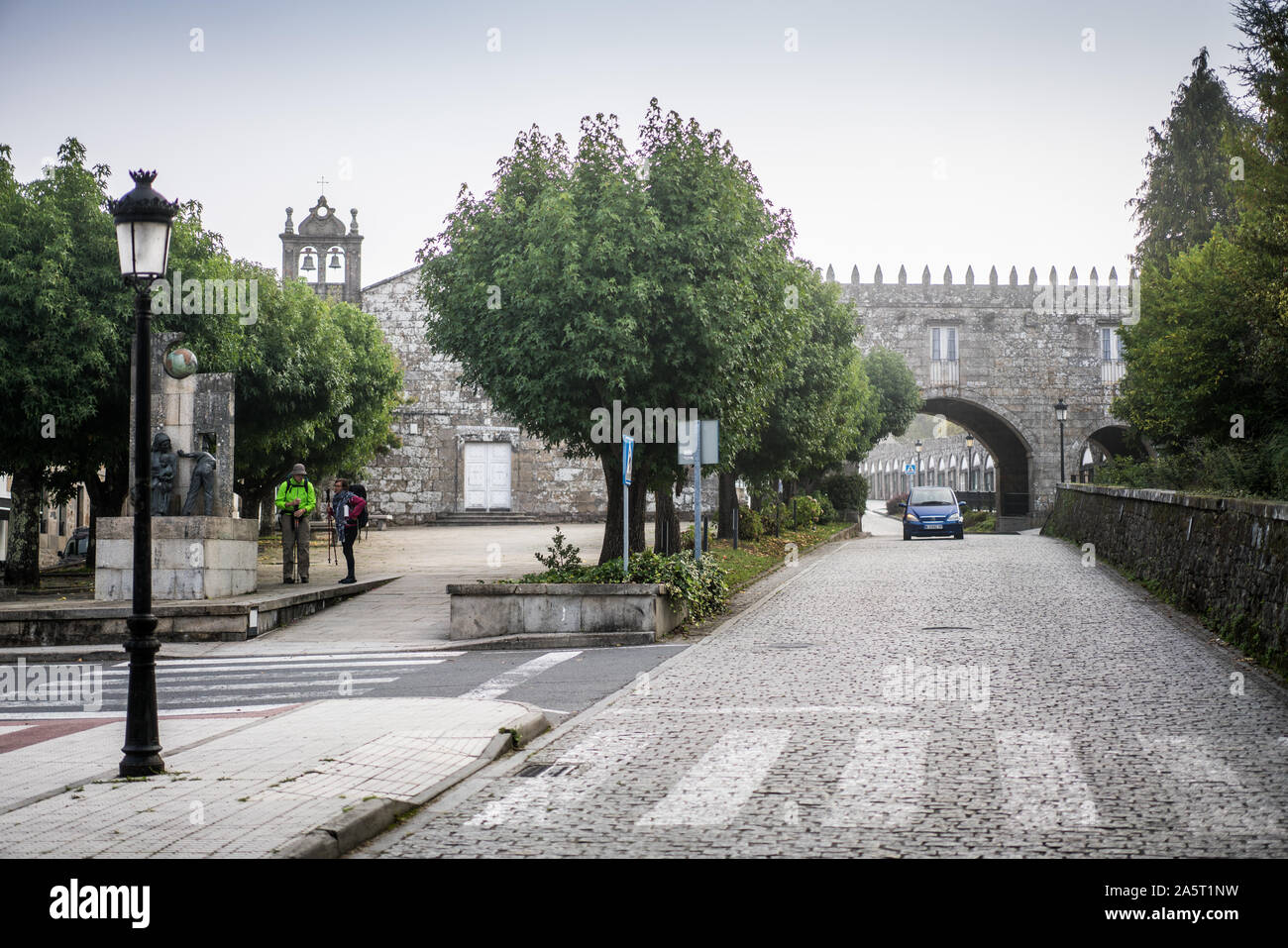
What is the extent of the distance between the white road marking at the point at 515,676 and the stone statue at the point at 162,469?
637cm

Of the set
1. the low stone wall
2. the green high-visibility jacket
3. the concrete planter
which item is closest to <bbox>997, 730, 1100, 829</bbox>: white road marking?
the low stone wall

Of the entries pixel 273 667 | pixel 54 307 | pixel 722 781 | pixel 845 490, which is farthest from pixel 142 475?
pixel 845 490

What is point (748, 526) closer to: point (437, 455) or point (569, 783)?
point (437, 455)

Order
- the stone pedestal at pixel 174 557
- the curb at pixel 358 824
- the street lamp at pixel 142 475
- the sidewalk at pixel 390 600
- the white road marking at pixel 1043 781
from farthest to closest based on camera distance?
the stone pedestal at pixel 174 557, the sidewalk at pixel 390 600, the street lamp at pixel 142 475, the white road marking at pixel 1043 781, the curb at pixel 358 824

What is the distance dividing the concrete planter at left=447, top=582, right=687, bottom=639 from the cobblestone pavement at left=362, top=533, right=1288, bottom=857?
1.34 m

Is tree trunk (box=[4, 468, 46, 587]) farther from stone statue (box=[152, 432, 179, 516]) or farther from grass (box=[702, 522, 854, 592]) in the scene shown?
grass (box=[702, 522, 854, 592])

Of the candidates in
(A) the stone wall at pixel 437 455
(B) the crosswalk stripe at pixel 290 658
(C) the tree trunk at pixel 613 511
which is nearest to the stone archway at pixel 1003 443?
(A) the stone wall at pixel 437 455

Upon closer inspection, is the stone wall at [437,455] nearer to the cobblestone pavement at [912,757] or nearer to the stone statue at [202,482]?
the stone statue at [202,482]

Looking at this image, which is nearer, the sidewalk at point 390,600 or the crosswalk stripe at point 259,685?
the crosswalk stripe at point 259,685

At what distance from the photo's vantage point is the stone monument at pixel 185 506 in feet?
54.5

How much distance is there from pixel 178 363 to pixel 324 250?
29.1m

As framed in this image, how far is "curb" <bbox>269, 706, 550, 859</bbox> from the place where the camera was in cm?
539

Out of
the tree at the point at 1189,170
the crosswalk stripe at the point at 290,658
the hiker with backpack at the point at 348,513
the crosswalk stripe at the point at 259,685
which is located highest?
the tree at the point at 1189,170

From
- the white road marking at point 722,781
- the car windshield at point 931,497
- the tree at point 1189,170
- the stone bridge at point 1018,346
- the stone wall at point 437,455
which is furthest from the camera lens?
the stone bridge at point 1018,346
